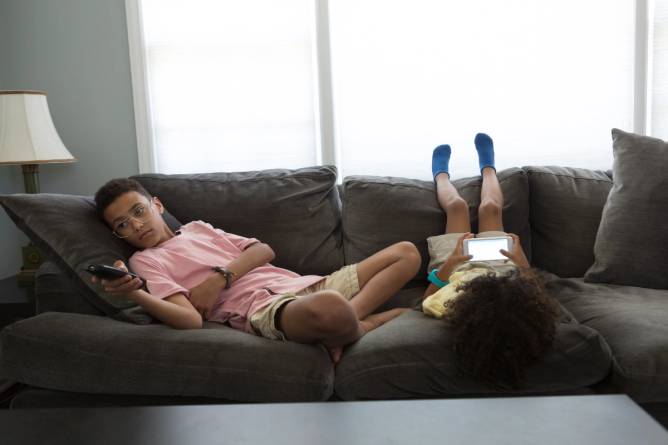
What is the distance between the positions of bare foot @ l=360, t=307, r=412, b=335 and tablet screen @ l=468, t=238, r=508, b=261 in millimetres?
309

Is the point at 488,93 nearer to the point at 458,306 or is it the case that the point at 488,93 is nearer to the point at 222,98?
the point at 222,98

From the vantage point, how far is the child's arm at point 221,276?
6.41ft

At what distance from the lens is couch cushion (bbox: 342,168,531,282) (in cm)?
239

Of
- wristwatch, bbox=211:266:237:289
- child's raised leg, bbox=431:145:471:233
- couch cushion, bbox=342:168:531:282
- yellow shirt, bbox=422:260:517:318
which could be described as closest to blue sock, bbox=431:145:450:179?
child's raised leg, bbox=431:145:471:233

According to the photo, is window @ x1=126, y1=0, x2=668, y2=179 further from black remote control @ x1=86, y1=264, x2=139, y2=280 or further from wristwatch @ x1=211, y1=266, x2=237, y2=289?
black remote control @ x1=86, y1=264, x2=139, y2=280

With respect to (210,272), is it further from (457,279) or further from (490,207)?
(490,207)

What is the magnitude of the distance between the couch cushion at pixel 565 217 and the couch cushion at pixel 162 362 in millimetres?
1187

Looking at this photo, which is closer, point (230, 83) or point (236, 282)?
point (236, 282)

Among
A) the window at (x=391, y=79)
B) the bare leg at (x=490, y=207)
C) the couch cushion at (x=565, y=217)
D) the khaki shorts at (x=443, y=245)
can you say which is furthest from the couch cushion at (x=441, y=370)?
the window at (x=391, y=79)

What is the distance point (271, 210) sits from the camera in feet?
7.86

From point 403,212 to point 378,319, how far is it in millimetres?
563

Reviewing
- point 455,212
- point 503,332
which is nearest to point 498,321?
point 503,332

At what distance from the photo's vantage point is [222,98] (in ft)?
10.3

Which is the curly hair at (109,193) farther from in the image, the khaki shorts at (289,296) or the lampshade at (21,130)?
the lampshade at (21,130)
